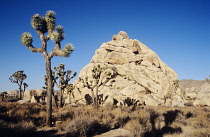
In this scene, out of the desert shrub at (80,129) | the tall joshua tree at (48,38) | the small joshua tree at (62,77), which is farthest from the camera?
the small joshua tree at (62,77)

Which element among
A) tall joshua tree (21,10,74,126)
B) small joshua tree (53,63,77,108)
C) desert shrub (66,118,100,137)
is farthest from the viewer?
small joshua tree (53,63,77,108)

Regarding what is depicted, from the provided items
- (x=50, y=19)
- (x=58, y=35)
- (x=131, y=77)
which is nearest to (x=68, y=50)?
(x=58, y=35)

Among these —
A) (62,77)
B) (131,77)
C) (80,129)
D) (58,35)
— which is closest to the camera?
(80,129)

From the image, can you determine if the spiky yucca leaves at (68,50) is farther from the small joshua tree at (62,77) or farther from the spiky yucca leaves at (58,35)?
the small joshua tree at (62,77)

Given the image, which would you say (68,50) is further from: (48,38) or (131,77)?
(131,77)

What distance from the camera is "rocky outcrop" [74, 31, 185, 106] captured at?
34344mm

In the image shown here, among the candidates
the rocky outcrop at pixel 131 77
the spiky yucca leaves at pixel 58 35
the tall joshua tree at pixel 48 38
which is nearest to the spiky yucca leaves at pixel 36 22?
the tall joshua tree at pixel 48 38

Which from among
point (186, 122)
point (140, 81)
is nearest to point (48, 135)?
point (186, 122)

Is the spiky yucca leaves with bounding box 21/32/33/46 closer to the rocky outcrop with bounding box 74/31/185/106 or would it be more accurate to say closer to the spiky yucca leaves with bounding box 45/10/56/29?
the spiky yucca leaves with bounding box 45/10/56/29

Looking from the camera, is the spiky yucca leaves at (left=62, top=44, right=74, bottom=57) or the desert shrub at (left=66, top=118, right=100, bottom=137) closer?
the desert shrub at (left=66, top=118, right=100, bottom=137)

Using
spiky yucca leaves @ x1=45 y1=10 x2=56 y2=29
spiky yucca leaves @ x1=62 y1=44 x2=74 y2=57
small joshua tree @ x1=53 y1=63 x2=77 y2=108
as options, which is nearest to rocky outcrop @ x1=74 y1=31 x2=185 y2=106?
small joshua tree @ x1=53 y1=63 x2=77 y2=108

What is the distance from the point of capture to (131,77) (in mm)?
40250

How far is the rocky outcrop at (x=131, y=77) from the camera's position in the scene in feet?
113

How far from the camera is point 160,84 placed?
3934 centimetres
